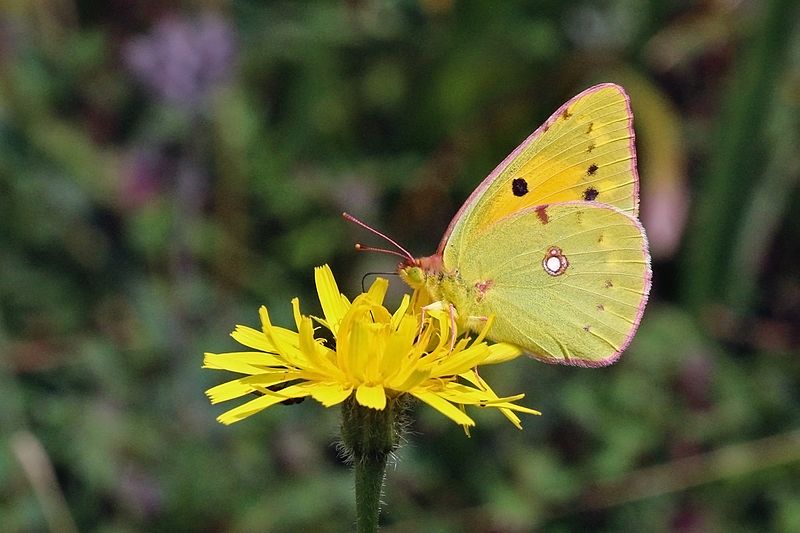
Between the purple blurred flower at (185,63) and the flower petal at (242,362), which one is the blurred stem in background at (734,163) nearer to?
the purple blurred flower at (185,63)

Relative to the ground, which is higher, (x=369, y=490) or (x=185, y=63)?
(x=185, y=63)

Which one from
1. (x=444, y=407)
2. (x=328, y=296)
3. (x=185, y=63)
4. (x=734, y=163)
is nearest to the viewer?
(x=444, y=407)

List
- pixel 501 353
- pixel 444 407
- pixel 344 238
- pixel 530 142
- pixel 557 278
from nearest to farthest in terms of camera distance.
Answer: pixel 444 407 < pixel 501 353 < pixel 530 142 < pixel 557 278 < pixel 344 238

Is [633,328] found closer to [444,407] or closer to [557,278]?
[557,278]

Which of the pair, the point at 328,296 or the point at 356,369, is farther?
the point at 328,296

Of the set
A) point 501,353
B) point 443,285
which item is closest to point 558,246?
point 443,285

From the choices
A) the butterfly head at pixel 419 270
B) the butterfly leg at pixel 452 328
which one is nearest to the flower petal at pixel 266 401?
the butterfly leg at pixel 452 328
